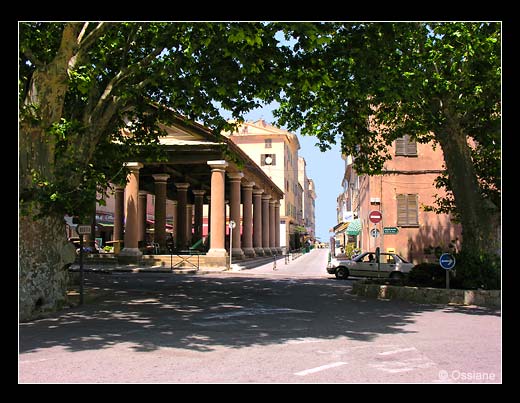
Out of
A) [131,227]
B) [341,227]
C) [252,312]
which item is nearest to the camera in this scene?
[252,312]

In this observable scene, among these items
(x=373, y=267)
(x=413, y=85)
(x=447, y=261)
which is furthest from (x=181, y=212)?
(x=413, y=85)

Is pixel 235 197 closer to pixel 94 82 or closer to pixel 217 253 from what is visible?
pixel 217 253

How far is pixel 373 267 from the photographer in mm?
23047

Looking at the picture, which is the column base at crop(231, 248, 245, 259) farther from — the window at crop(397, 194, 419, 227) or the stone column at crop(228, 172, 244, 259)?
the window at crop(397, 194, 419, 227)

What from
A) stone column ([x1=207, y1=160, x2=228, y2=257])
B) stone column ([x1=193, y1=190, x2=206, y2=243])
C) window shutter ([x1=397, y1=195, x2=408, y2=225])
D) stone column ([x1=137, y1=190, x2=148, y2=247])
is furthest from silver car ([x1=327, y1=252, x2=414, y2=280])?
stone column ([x1=193, y1=190, x2=206, y2=243])

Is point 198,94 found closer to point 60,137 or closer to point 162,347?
point 60,137

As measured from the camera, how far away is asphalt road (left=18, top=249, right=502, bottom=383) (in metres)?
6.25

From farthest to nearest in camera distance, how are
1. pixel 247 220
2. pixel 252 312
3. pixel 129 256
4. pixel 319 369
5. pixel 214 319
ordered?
pixel 247 220 < pixel 129 256 < pixel 252 312 < pixel 214 319 < pixel 319 369

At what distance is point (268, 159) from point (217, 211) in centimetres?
4357

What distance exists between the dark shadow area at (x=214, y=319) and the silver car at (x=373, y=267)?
607cm

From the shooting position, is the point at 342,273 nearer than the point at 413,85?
No

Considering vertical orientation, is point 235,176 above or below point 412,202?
above

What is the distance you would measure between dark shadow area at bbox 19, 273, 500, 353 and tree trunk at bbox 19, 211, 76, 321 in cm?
54
